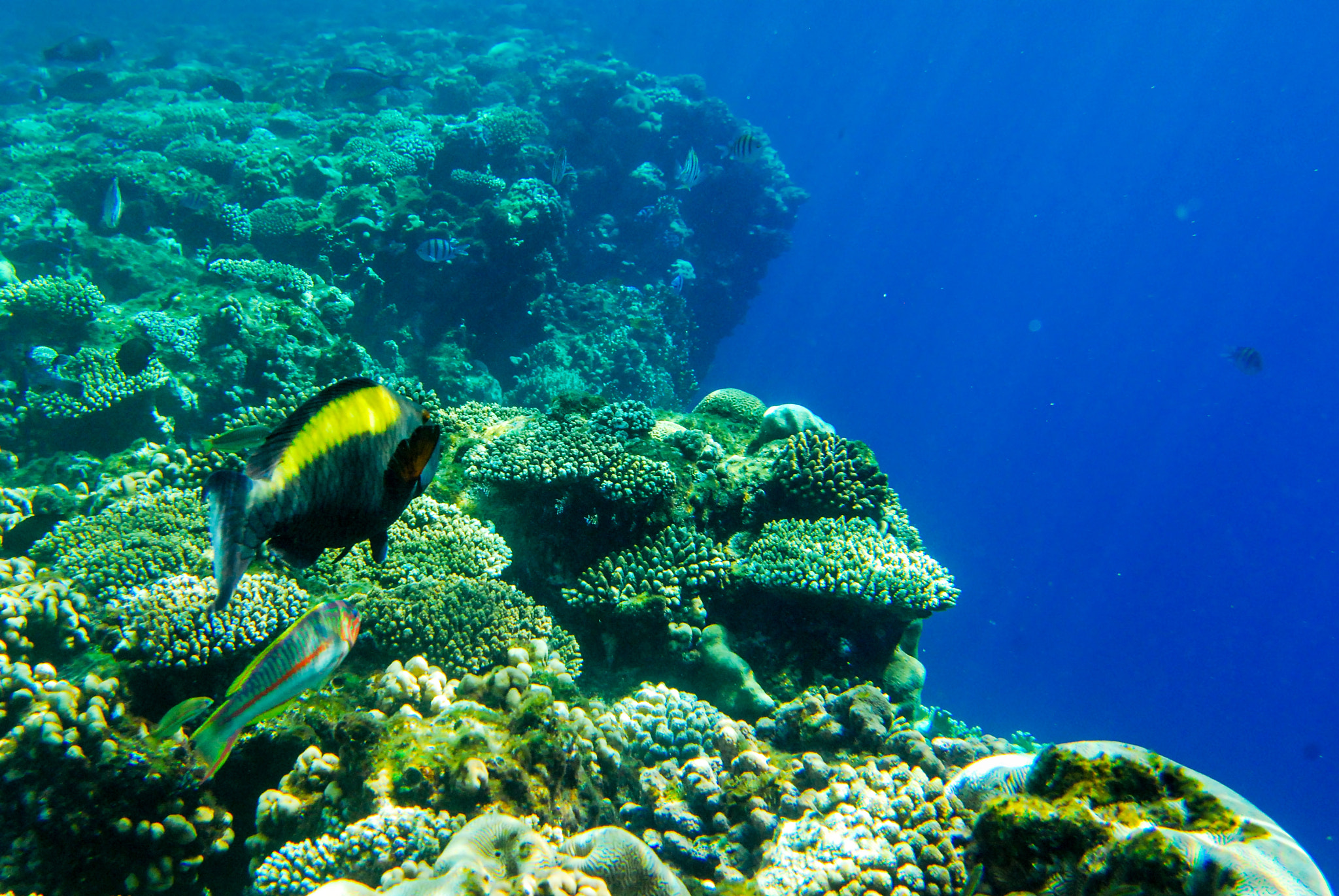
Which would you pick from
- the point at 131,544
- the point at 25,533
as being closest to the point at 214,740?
the point at 131,544

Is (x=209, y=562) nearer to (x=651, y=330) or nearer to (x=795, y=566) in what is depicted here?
(x=795, y=566)

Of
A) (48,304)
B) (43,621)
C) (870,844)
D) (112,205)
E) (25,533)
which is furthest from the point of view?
(112,205)

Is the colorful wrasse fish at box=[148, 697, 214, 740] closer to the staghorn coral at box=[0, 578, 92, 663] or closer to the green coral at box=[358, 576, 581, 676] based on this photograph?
the green coral at box=[358, 576, 581, 676]

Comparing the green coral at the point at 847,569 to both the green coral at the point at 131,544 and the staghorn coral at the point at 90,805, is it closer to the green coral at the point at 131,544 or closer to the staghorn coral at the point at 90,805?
the staghorn coral at the point at 90,805

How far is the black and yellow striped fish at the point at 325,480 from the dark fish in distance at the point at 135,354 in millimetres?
9044

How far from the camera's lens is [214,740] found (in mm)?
1812

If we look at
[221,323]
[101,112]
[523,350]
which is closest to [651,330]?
[523,350]

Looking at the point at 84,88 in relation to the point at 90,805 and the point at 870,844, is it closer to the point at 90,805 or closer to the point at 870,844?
the point at 90,805

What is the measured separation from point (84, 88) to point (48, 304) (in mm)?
18933

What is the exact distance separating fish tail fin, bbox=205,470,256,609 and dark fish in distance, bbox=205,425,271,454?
0.39 meters

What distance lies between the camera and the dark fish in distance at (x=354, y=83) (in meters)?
20.0

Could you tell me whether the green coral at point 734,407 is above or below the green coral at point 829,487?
above

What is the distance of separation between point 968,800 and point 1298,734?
133 metres

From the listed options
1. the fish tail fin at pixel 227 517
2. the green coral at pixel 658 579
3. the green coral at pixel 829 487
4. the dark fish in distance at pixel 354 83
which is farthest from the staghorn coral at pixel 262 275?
the dark fish in distance at pixel 354 83
